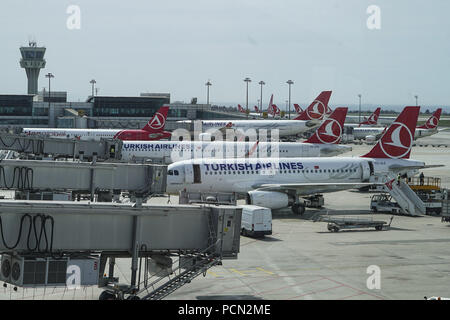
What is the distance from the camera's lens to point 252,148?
281 ft

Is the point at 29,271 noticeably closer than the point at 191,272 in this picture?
Yes

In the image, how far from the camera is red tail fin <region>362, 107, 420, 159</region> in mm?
64750

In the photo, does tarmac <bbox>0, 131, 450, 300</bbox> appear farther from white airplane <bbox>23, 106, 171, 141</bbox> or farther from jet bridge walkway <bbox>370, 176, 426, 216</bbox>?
white airplane <bbox>23, 106, 171, 141</bbox>

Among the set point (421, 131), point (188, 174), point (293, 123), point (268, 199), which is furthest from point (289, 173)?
point (421, 131)

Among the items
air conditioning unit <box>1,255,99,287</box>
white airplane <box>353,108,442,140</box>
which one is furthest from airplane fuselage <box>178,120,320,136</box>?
air conditioning unit <box>1,255,99,287</box>

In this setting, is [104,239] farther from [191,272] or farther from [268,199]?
[268,199]

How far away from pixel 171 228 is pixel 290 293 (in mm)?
9818

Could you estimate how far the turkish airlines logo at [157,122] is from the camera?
359ft

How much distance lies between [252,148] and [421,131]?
83.0 metres

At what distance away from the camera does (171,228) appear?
24.8 m

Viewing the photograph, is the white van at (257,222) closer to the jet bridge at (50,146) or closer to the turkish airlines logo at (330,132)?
the jet bridge at (50,146)

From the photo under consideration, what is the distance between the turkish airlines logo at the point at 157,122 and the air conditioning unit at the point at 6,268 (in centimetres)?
8609

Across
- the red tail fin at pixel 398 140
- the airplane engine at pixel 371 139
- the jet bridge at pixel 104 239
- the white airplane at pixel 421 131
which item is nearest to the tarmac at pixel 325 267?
the jet bridge at pixel 104 239

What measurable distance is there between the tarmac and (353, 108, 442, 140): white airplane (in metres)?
104
